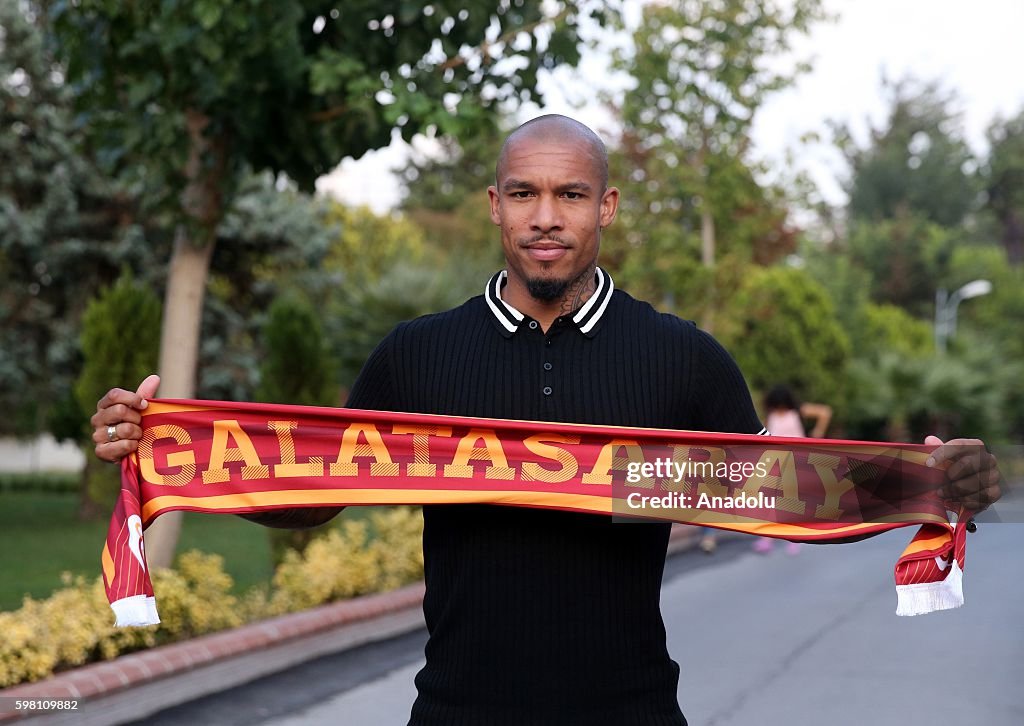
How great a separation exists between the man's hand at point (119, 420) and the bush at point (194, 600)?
4398mm

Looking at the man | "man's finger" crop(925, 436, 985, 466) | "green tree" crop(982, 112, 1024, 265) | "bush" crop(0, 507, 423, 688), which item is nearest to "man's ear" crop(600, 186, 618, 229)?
the man

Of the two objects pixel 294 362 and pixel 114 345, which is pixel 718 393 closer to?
pixel 294 362

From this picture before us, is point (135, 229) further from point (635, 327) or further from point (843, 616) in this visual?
point (635, 327)

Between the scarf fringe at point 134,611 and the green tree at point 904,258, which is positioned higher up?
the green tree at point 904,258

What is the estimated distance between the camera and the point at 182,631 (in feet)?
29.5

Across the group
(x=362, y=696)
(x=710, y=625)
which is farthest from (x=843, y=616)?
(x=362, y=696)

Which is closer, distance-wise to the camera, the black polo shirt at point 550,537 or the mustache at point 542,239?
the black polo shirt at point 550,537

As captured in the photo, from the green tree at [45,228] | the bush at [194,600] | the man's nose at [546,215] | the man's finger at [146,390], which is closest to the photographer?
the man's nose at [546,215]

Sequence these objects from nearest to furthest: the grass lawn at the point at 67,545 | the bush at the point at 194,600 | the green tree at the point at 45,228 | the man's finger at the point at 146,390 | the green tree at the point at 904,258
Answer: the man's finger at the point at 146,390
the bush at the point at 194,600
the grass lawn at the point at 67,545
the green tree at the point at 45,228
the green tree at the point at 904,258

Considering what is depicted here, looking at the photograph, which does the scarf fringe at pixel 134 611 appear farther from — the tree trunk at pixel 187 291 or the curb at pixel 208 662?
the tree trunk at pixel 187 291

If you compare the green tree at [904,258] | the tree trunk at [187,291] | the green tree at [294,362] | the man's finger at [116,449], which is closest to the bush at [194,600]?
the tree trunk at [187,291]

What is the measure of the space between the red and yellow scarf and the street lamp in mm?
40530

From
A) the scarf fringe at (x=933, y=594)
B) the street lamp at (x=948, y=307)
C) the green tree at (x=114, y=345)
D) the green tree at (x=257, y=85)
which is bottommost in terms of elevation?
the scarf fringe at (x=933, y=594)

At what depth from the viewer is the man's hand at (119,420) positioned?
3094 millimetres
